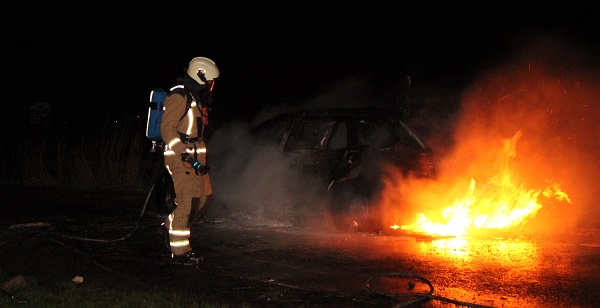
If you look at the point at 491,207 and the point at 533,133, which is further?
the point at 533,133

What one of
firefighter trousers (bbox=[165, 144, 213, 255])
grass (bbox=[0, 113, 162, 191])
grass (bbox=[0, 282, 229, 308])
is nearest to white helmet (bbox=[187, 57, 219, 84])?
firefighter trousers (bbox=[165, 144, 213, 255])

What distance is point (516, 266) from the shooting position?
21.4ft

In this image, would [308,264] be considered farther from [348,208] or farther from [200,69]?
[200,69]

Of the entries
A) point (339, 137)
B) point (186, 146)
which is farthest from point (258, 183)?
point (186, 146)

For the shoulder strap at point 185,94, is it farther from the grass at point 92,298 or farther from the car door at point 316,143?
the car door at point 316,143

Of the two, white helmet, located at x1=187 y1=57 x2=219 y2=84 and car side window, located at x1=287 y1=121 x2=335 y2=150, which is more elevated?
white helmet, located at x1=187 y1=57 x2=219 y2=84

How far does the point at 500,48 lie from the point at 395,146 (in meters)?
17.6

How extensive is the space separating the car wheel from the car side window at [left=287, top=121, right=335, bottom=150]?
75 centimetres

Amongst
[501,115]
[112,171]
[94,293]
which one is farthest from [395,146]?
[112,171]

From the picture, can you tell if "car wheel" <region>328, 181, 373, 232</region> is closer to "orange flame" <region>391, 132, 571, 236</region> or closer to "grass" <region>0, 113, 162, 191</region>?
"orange flame" <region>391, 132, 571, 236</region>

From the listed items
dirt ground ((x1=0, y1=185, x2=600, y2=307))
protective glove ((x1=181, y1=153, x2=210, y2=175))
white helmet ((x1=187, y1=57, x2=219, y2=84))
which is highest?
white helmet ((x1=187, y1=57, x2=219, y2=84))

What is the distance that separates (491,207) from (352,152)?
1842 mm

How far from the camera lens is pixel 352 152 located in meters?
8.63

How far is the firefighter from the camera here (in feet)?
21.4
